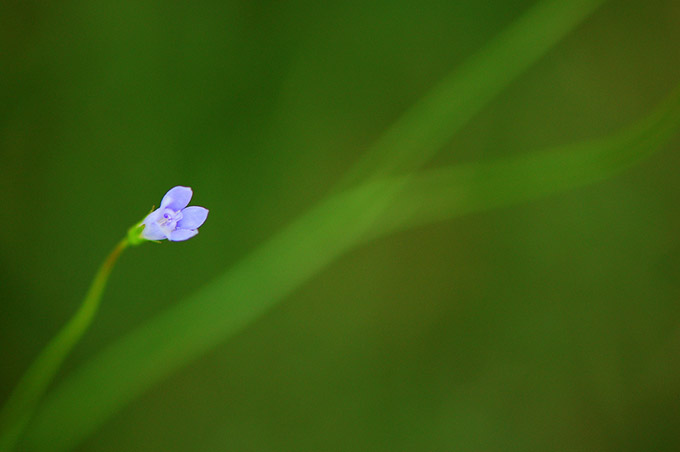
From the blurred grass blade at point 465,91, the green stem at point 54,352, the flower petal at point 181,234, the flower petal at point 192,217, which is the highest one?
the blurred grass blade at point 465,91

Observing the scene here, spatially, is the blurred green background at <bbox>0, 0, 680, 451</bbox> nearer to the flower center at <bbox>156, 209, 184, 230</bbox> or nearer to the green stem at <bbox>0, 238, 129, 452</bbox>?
the green stem at <bbox>0, 238, 129, 452</bbox>

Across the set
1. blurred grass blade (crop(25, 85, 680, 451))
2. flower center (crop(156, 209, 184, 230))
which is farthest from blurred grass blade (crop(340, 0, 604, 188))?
flower center (crop(156, 209, 184, 230))

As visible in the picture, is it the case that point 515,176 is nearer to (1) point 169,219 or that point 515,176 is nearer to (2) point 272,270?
(2) point 272,270

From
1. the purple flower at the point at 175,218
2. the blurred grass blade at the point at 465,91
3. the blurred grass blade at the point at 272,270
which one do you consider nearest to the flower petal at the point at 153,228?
the purple flower at the point at 175,218

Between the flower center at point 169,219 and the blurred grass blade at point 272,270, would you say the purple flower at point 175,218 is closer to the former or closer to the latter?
the flower center at point 169,219

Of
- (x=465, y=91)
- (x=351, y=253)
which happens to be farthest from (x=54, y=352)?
(x=465, y=91)

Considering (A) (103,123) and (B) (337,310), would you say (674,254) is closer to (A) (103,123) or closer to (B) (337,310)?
(B) (337,310)

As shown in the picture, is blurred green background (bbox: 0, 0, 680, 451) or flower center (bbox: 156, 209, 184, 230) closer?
flower center (bbox: 156, 209, 184, 230)

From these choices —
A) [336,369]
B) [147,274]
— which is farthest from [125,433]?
[336,369]
